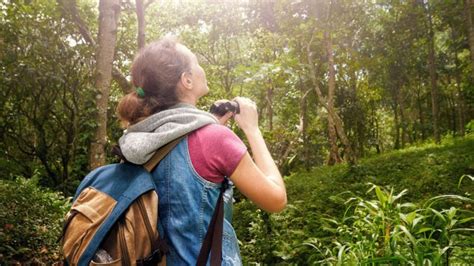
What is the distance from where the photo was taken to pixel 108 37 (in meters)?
5.26

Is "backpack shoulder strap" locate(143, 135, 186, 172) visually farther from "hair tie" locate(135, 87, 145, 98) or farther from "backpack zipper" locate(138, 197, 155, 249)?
"hair tie" locate(135, 87, 145, 98)

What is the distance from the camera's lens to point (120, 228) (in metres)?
1.23

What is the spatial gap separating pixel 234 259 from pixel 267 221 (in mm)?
3434

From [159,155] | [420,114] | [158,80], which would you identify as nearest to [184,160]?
[159,155]

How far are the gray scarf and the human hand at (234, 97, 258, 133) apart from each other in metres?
0.23

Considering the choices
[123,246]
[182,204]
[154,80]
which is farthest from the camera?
[154,80]

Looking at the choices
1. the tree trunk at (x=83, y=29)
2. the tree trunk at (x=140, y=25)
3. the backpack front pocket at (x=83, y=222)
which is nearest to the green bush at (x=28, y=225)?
the tree trunk at (x=83, y=29)

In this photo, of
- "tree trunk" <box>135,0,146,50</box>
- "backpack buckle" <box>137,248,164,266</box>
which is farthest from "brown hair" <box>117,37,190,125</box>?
"tree trunk" <box>135,0,146,50</box>

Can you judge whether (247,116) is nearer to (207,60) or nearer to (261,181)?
(261,181)

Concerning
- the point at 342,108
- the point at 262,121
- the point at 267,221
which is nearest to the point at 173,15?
the point at 262,121

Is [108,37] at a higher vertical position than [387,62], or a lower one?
lower

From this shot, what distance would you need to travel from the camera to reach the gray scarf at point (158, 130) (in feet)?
4.35

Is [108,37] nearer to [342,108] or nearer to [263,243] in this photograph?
[263,243]

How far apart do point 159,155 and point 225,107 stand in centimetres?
44
